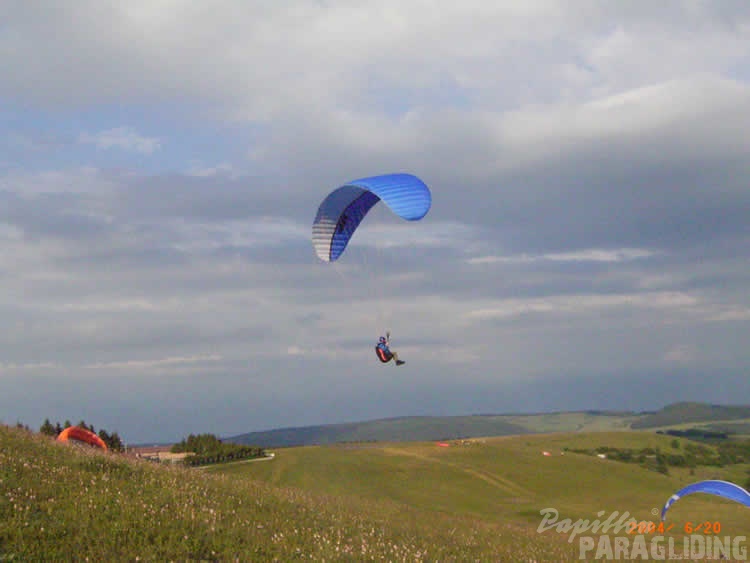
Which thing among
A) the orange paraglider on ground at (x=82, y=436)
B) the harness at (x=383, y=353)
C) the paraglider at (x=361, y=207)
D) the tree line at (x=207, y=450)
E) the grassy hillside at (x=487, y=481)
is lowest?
the grassy hillside at (x=487, y=481)

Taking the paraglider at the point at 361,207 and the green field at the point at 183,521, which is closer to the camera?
the green field at the point at 183,521

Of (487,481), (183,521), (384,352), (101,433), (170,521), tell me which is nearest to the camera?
(170,521)

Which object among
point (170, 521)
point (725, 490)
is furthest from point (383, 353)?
point (725, 490)

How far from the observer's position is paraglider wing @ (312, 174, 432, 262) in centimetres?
2231

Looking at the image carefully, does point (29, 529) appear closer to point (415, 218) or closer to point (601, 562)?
point (415, 218)

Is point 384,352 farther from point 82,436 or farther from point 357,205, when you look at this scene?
point 82,436

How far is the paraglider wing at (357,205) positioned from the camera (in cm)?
2231

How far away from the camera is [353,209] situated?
2802cm

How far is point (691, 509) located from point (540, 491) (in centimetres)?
1711

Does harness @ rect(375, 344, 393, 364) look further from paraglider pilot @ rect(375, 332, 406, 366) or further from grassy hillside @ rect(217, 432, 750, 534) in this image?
grassy hillside @ rect(217, 432, 750, 534)

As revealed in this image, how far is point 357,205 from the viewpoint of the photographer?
28.0 metres

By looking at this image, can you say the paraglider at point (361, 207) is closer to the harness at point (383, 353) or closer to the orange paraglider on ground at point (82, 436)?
the harness at point (383, 353)

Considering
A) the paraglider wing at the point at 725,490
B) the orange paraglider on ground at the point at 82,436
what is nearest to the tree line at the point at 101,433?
the orange paraglider on ground at the point at 82,436

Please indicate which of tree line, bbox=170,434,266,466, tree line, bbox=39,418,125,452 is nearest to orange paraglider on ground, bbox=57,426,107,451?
tree line, bbox=39,418,125,452
